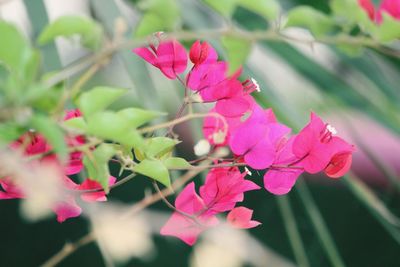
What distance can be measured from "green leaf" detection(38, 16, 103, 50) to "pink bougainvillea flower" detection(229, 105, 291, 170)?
14 cm

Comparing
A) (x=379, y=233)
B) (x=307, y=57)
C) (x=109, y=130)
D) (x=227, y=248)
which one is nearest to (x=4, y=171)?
(x=109, y=130)

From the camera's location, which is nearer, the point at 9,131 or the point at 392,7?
the point at 9,131

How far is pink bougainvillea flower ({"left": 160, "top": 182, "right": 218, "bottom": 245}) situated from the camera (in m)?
0.43

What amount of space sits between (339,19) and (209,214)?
16cm

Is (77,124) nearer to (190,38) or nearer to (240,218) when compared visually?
(190,38)

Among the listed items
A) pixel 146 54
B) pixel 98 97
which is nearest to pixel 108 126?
pixel 98 97

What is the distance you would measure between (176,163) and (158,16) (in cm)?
11

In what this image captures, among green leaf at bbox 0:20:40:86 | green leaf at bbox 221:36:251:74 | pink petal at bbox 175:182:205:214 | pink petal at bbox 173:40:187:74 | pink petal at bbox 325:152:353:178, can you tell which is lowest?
pink petal at bbox 175:182:205:214

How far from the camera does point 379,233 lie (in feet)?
6.14

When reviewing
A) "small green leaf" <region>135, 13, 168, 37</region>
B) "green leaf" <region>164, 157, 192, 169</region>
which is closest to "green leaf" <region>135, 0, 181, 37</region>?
"small green leaf" <region>135, 13, 168, 37</region>

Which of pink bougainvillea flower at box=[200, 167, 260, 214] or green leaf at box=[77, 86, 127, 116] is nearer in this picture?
green leaf at box=[77, 86, 127, 116]

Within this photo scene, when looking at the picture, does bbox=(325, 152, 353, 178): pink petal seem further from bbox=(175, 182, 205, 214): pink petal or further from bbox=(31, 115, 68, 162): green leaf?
bbox=(31, 115, 68, 162): green leaf

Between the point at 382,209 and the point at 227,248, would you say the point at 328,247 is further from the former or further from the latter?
the point at 227,248

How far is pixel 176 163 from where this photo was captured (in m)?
0.37
